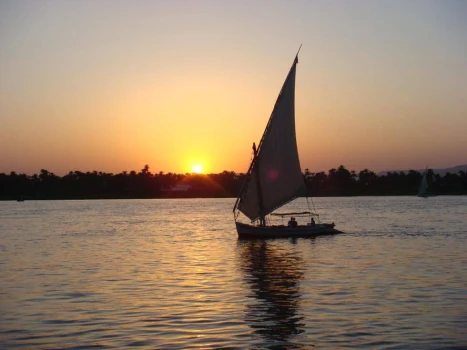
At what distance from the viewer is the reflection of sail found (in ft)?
63.7

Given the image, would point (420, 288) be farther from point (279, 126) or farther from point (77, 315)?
point (279, 126)

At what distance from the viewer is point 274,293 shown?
2700cm

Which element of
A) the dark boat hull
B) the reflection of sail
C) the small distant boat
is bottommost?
the reflection of sail

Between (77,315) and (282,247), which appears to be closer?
(77,315)

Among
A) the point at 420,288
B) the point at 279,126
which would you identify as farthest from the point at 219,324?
the point at 279,126

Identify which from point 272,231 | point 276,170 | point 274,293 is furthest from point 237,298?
point 272,231

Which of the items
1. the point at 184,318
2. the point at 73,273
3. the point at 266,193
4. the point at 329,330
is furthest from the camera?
the point at 266,193

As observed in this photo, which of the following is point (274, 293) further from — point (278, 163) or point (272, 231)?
point (272, 231)

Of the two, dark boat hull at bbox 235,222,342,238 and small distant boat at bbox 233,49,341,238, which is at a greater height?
small distant boat at bbox 233,49,341,238

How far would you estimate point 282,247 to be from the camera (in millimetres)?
52875

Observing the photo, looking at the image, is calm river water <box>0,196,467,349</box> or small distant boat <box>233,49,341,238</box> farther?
small distant boat <box>233,49,341,238</box>

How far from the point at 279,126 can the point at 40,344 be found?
3838cm

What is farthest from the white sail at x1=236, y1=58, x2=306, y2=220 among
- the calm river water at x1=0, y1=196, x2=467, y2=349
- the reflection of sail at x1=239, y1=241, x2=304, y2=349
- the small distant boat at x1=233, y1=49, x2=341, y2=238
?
the reflection of sail at x1=239, y1=241, x2=304, y2=349

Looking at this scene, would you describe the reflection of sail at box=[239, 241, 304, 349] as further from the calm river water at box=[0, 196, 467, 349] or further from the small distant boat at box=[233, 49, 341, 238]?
the small distant boat at box=[233, 49, 341, 238]
